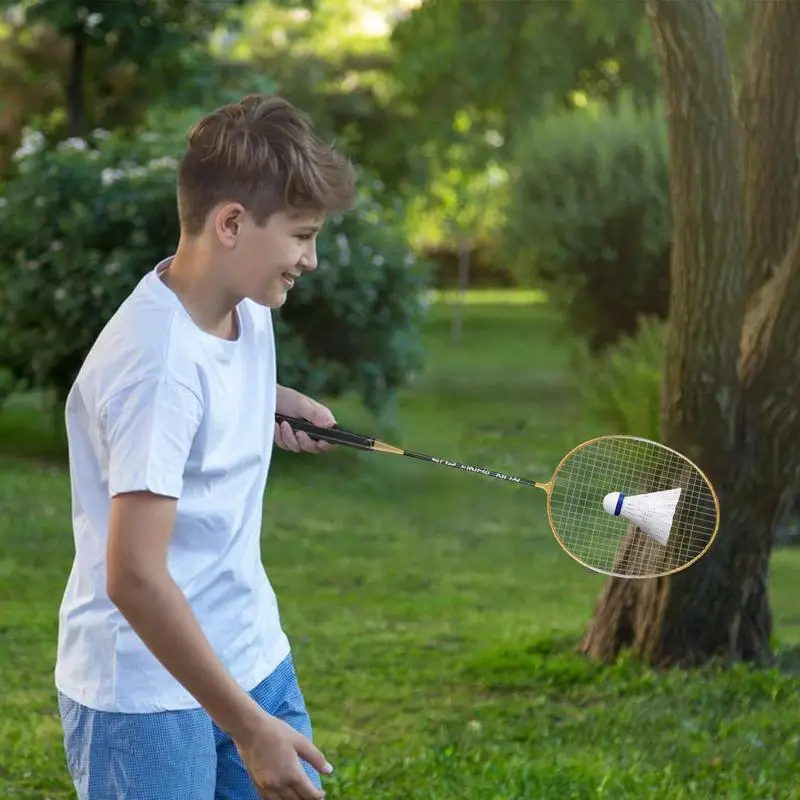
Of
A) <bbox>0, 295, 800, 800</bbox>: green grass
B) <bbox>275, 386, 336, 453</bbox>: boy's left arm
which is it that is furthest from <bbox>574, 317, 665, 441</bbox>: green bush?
<bbox>275, 386, 336, 453</bbox>: boy's left arm

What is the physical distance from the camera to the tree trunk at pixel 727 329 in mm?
5559

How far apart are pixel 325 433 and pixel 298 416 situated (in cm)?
9

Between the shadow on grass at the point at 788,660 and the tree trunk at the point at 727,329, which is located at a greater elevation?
the tree trunk at the point at 727,329

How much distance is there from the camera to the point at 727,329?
5.68 meters

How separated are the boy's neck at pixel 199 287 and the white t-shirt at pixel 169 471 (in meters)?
0.04

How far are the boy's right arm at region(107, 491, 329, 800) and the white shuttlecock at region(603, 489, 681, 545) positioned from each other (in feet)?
4.78

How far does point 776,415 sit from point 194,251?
12.7 ft

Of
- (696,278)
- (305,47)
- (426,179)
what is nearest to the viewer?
(696,278)

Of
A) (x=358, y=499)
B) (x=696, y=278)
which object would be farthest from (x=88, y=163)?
(x=696, y=278)

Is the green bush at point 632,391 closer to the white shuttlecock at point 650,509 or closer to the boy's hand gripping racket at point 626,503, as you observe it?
the boy's hand gripping racket at point 626,503

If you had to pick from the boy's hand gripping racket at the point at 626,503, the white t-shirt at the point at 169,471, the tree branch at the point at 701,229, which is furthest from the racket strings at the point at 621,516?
the white t-shirt at the point at 169,471

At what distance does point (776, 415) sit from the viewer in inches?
227

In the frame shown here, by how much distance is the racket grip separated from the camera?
2943 millimetres

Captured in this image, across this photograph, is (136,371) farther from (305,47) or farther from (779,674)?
(305,47)
